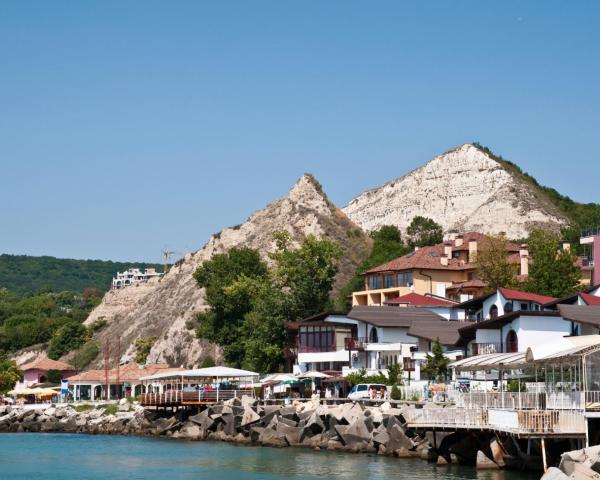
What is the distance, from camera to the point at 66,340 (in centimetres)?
17112

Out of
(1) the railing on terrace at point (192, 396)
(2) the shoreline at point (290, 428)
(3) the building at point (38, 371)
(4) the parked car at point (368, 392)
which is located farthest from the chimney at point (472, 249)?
(3) the building at point (38, 371)

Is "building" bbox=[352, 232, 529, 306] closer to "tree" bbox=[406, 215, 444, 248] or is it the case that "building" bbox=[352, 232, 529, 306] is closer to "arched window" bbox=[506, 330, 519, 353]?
"tree" bbox=[406, 215, 444, 248]

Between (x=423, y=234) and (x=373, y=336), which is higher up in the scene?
(x=423, y=234)

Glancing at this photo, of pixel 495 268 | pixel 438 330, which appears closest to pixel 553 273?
pixel 495 268

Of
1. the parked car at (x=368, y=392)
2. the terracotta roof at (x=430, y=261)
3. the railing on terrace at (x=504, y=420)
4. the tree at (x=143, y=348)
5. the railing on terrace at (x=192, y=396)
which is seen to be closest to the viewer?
the railing on terrace at (x=504, y=420)

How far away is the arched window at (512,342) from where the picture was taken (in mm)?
66312

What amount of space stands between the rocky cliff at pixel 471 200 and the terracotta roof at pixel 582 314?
331 ft

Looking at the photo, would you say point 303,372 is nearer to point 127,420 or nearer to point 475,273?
point 127,420

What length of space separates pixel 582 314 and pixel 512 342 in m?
6.79

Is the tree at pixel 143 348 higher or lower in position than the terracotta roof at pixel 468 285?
lower

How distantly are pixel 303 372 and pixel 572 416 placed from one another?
47991 mm

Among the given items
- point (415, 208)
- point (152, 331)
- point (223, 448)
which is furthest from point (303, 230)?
point (223, 448)

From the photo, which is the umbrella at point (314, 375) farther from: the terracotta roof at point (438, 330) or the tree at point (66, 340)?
the tree at point (66, 340)

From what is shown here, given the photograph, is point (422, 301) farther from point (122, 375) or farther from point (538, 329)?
point (122, 375)
